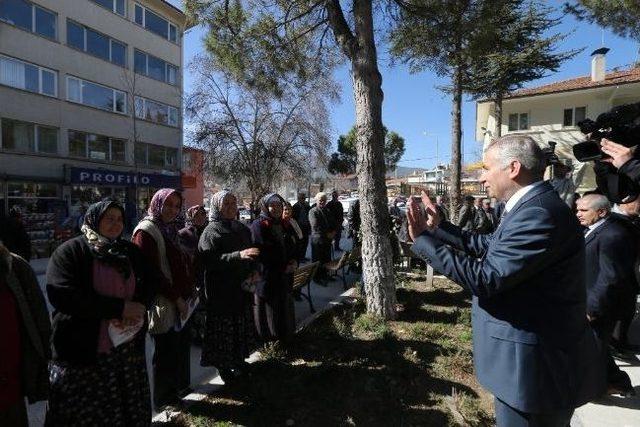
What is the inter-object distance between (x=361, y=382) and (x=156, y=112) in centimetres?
2632

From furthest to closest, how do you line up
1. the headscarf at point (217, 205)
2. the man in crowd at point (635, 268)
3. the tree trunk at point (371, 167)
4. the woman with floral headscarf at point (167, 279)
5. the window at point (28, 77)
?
the window at point (28, 77) → the tree trunk at point (371, 167) → the headscarf at point (217, 205) → the man in crowd at point (635, 268) → the woman with floral headscarf at point (167, 279)

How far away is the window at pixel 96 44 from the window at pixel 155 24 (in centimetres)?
226

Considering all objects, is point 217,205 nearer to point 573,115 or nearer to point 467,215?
point 467,215

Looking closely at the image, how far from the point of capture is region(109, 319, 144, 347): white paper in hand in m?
2.69

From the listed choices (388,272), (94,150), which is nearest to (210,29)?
(388,272)

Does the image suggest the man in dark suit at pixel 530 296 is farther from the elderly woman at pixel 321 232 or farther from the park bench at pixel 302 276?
the elderly woman at pixel 321 232

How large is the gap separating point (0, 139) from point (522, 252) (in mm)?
21956

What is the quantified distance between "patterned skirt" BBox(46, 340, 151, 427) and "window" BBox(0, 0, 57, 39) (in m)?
21.3

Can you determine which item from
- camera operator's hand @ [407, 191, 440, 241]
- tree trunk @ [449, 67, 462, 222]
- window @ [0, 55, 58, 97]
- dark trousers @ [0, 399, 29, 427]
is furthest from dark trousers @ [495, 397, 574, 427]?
window @ [0, 55, 58, 97]

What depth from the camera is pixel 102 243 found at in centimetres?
267

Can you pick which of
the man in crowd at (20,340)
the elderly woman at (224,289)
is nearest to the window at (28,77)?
the elderly woman at (224,289)

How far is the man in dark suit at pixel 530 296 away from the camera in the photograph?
1809 millimetres

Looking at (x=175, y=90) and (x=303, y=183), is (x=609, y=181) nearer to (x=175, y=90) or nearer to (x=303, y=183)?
(x=303, y=183)

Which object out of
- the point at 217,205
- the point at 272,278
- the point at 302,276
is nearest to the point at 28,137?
the point at 302,276
